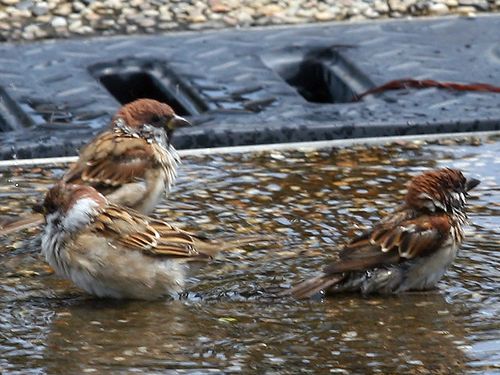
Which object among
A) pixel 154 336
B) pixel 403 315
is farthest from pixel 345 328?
pixel 154 336

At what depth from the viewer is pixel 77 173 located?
6.40 metres

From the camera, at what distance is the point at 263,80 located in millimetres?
8023

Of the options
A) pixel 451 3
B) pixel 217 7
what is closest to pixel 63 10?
pixel 217 7

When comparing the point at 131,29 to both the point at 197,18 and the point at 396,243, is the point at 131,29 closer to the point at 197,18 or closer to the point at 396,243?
the point at 197,18

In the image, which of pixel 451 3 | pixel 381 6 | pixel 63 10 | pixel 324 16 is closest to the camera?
pixel 63 10

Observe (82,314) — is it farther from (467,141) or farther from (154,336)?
(467,141)

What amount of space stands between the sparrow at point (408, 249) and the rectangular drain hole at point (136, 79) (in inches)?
98.9

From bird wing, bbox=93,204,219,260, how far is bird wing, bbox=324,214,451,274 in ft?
1.83

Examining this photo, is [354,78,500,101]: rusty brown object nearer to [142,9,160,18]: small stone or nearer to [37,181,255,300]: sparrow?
[142,9,160,18]: small stone

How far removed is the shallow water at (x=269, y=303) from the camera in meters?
4.81

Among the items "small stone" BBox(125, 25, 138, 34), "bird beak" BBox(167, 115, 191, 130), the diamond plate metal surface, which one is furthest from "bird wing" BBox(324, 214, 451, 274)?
"small stone" BBox(125, 25, 138, 34)

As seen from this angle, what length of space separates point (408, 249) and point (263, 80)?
2585 mm

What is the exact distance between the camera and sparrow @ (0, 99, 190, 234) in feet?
20.9

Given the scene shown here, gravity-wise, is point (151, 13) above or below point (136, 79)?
above
